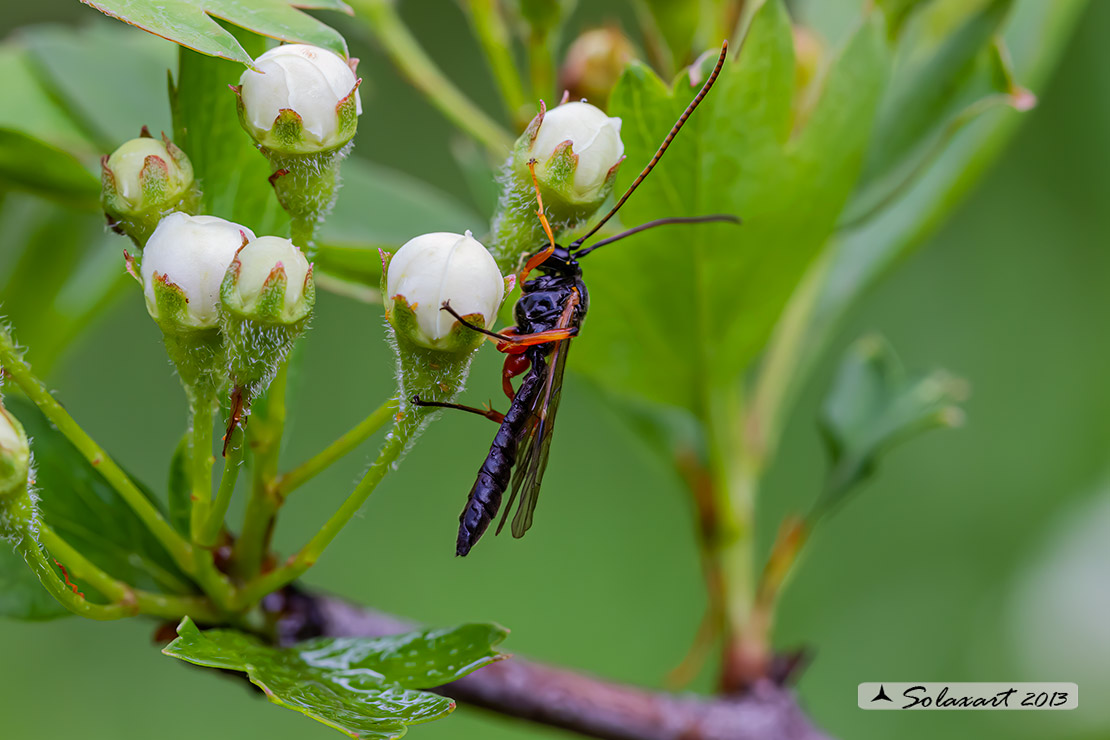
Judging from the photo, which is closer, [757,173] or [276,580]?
[276,580]

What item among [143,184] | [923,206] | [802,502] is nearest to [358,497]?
[143,184]

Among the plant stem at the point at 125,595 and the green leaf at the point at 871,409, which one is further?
the green leaf at the point at 871,409

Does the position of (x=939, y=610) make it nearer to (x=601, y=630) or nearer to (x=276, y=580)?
(x=601, y=630)

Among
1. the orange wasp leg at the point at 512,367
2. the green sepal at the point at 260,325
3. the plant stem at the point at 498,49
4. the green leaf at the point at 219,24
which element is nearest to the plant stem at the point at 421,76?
the plant stem at the point at 498,49

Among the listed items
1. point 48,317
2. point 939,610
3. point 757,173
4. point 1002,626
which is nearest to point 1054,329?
point 939,610

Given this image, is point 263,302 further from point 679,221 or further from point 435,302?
point 679,221

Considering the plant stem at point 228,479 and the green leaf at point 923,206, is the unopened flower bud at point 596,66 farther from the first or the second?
the plant stem at point 228,479

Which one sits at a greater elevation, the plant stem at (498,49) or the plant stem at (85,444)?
the plant stem at (498,49)
